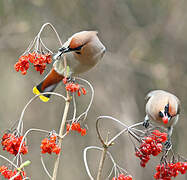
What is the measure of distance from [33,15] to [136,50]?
1810 millimetres

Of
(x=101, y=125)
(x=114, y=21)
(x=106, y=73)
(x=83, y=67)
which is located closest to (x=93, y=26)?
(x=114, y=21)

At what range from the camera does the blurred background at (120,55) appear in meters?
6.48

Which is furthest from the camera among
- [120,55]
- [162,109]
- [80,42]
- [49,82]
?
[120,55]

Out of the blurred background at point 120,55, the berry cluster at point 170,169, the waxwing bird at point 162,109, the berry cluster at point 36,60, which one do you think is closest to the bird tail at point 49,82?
the berry cluster at point 36,60

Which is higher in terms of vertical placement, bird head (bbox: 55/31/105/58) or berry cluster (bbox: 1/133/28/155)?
bird head (bbox: 55/31/105/58)

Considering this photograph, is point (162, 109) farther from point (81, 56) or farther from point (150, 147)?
point (150, 147)

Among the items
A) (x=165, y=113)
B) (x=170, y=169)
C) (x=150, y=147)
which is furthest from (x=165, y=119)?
(x=150, y=147)

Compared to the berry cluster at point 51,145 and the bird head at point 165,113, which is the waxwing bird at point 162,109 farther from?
the berry cluster at point 51,145

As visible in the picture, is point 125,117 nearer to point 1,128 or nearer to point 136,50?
point 136,50

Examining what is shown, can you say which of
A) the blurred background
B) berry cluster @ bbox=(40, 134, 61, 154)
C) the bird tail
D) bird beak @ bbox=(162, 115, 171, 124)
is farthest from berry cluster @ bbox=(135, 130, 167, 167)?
the blurred background

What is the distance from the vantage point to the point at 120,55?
6598mm

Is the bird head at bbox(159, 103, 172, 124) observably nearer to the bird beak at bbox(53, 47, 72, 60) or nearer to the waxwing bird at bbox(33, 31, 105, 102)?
the waxwing bird at bbox(33, 31, 105, 102)

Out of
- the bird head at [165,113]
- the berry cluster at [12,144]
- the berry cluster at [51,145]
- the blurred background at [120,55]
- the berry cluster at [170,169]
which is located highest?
the blurred background at [120,55]

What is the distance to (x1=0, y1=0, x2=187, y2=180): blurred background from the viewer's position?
6.48 metres
